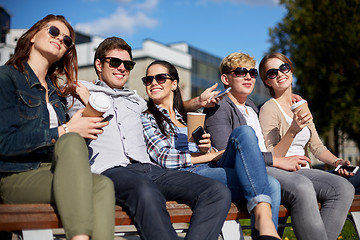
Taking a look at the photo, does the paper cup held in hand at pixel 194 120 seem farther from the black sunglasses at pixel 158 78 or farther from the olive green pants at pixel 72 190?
the olive green pants at pixel 72 190

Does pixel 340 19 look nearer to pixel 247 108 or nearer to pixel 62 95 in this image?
pixel 247 108

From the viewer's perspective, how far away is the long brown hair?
298 cm

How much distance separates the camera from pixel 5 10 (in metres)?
11.9

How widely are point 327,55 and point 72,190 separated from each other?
48.3 ft

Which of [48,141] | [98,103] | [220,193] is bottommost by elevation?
[220,193]

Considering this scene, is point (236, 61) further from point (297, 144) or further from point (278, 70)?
point (297, 144)

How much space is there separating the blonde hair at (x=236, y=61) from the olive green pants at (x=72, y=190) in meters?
2.06

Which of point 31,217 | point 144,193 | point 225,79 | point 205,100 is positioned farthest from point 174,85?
point 31,217

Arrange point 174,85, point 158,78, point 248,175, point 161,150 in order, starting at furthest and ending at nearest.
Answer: point 174,85, point 158,78, point 161,150, point 248,175

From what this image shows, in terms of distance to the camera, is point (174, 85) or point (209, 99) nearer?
point (209, 99)

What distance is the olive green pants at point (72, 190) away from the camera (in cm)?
232

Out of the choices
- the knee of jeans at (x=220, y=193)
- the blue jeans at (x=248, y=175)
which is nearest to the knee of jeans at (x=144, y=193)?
the knee of jeans at (x=220, y=193)

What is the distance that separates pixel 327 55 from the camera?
15.4 m

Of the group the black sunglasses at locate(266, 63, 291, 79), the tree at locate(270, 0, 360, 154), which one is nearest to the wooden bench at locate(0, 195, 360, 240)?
the black sunglasses at locate(266, 63, 291, 79)
